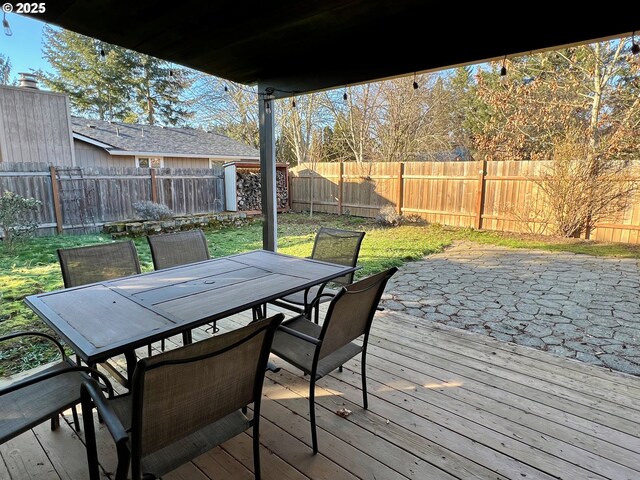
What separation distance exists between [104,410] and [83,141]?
11.3 m

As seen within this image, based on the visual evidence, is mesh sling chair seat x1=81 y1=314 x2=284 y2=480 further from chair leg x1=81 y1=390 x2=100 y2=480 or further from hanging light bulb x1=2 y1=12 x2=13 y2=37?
hanging light bulb x1=2 y1=12 x2=13 y2=37

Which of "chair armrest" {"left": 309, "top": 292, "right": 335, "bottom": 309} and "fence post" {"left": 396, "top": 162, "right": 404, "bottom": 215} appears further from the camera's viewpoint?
"fence post" {"left": 396, "top": 162, "right": 404, "bottom": 215}

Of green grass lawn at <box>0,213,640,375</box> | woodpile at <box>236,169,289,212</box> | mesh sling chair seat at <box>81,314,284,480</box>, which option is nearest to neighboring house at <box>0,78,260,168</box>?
woodpile at <box>236,169,289,212</box>

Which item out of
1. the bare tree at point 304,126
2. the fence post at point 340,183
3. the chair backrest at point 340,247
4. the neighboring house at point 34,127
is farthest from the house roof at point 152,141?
the chair backrest at point 340,247

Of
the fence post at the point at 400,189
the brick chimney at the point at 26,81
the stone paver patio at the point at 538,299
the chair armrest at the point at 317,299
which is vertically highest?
the brick chimney at the point at 26,81

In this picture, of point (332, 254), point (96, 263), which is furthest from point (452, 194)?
point (96, 263)

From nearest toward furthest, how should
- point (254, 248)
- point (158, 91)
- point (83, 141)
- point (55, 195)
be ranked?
point (254, 248) < point (55, 195) < point (83, 141) < point (158, 91)

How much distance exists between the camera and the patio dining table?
4.84ft

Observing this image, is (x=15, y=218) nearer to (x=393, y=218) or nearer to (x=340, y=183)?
(x=340, y=183)

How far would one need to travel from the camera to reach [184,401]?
120 centimetres

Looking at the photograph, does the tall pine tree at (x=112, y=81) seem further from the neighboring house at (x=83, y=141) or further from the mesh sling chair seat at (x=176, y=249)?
the mesh sling chair seat at (x=176, y=249)

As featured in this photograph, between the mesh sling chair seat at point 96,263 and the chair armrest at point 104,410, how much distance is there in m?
0.95

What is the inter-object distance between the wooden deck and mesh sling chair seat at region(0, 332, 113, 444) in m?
0.37

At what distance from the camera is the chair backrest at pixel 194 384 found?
1.08 meters
